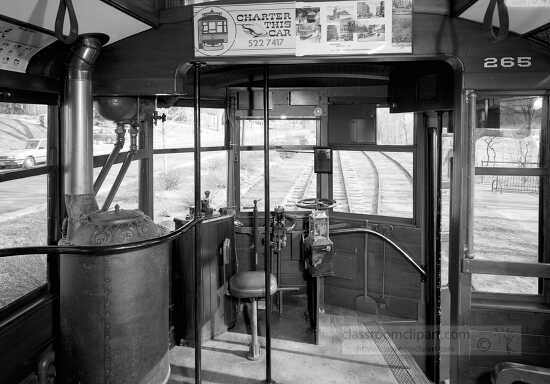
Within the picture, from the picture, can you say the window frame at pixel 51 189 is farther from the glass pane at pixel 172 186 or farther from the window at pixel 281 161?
the window at pixel 281 161

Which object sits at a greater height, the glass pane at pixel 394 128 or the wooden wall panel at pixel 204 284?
the glass pane at pixel 394 128

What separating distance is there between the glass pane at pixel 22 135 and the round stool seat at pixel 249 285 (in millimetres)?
1777

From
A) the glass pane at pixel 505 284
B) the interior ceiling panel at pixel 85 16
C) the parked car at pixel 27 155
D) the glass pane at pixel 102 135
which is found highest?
the interior ceiling panel at pixel 85 16

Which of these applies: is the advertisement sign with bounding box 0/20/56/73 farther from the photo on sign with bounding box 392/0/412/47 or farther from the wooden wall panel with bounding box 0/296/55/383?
the photo on sign with bounding box 392/0/412/47

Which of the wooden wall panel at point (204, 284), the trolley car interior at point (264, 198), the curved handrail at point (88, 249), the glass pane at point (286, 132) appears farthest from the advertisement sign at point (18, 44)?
the glass pane at point (286, 132)

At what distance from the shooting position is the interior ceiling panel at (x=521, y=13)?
2076 mm

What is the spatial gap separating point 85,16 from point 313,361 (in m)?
2.76

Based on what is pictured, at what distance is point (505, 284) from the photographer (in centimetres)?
273

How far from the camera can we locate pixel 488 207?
2686 millimetres

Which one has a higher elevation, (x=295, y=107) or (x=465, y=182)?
(x=295, y=107)

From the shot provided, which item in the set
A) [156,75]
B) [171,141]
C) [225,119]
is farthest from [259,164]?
[156,75]

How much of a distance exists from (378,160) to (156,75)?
2.62 meters

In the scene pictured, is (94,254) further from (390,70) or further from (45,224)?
(390,70)

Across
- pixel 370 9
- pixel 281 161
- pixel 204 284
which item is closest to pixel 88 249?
pixel 370 9
